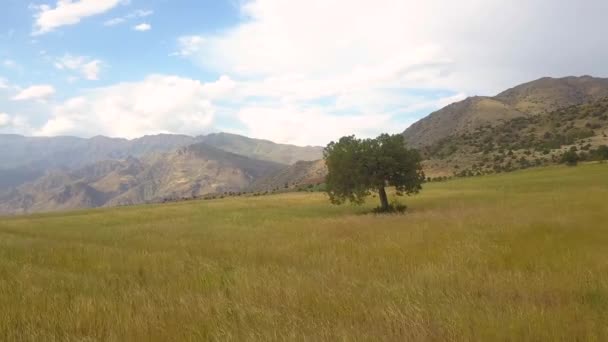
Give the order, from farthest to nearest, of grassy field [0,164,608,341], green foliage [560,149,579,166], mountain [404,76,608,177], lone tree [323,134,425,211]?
mountain [404,76,608,177], green foliage [560,149,579,166], lone tree [323,134,425,211], grassy field [0,164,608,341]

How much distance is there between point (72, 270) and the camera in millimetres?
10883

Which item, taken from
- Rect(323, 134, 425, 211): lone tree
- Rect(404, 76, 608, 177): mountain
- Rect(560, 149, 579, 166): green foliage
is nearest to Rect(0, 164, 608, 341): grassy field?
Rect(323, 134, 425, 211): lone tree

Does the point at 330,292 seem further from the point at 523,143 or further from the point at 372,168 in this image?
the point at 523,143

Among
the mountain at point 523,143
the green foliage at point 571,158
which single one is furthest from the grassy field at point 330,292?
Result: the mountain at point 523,143

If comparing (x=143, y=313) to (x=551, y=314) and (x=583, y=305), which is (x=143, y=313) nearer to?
(x=551, y=314)

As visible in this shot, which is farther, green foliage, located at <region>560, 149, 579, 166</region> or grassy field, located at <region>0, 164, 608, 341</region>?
green foliage, located at <region>560, 149, 579, 166</region>

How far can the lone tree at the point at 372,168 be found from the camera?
120ft

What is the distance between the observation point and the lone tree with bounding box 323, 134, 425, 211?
36.5 meters

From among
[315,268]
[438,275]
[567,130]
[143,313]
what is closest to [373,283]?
[438,275]

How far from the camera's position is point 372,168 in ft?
121

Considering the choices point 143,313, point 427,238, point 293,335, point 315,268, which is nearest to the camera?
point 293,335

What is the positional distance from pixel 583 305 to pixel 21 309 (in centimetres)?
837

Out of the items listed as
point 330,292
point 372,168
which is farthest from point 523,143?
point 330,292

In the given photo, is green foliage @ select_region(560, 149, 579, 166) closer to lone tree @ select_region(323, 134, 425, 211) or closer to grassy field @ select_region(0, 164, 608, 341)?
lone tree @ select_region(323, 134, 425, 211)
